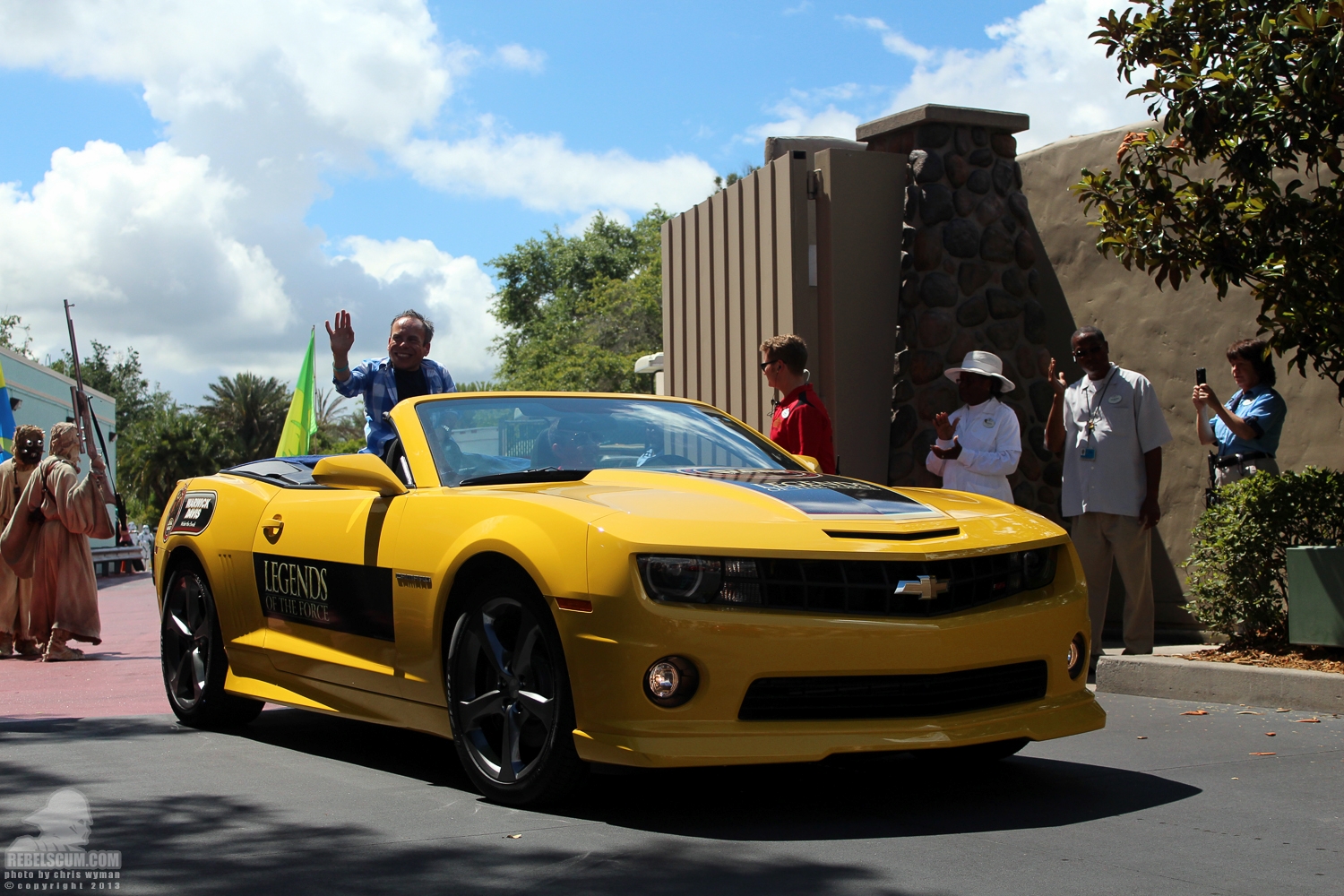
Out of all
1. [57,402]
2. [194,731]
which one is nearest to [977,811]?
[194,731]

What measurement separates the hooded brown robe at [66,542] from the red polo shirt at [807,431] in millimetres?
5894

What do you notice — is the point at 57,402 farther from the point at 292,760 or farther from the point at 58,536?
the point at 292,760

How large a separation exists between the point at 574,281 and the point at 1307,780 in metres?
67.1

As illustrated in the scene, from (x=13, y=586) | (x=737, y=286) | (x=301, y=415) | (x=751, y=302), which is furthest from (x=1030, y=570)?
(x=301, y=415)

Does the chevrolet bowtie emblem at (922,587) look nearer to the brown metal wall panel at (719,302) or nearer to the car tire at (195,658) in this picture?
the car tire at (195,658)

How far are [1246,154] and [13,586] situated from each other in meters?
9.44

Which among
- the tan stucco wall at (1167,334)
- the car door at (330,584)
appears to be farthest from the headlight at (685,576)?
the tan stucco wall at (1167,334)

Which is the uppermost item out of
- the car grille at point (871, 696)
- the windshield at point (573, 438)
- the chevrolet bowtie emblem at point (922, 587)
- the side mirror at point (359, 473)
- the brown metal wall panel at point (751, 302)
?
the brown metal wall panel at point (751, 302)

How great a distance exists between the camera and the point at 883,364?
32.4 ft

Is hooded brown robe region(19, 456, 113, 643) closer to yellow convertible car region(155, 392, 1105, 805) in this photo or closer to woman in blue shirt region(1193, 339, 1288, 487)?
yellow convertible car region(155, 392, 1105, 805)

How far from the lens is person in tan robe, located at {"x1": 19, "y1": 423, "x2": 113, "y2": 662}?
10523 millimetres

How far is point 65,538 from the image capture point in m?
10.8

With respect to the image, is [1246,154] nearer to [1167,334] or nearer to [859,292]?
[1167,334]

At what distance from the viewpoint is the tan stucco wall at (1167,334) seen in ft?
28.3
